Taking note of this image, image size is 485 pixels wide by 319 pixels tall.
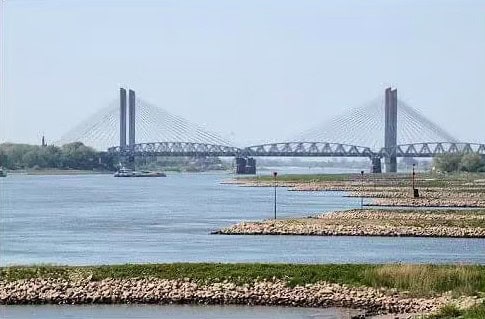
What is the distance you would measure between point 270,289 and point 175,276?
7.44ft

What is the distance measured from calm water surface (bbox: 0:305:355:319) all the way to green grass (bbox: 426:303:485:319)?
215 centimetres

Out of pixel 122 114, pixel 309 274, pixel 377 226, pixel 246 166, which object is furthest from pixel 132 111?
pixel 309 274

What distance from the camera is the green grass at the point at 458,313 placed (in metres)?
18.9

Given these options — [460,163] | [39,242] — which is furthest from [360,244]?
[460,163]

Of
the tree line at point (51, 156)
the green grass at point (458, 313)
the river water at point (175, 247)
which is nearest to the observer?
the green grass at point (458, 313)

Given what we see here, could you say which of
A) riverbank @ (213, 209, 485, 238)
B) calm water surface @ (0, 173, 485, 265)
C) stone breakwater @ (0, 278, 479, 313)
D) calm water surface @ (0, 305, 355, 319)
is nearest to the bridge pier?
calm water surface @ (0, 173, 485, 265)

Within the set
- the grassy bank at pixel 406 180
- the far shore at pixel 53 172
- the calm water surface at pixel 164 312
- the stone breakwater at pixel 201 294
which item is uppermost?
the far shore at pixel 53 172

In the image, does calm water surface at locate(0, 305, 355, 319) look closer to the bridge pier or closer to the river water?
the river water

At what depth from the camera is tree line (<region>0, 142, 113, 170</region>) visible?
15975 centimetres

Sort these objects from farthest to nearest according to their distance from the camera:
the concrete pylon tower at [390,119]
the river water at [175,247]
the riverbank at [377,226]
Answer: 1. the concrete pylon tower at [390,119]
2. the riverbank at [377,226]
3. the river water at [175,247]

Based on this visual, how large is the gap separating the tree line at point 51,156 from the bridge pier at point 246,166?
23078 millimetres

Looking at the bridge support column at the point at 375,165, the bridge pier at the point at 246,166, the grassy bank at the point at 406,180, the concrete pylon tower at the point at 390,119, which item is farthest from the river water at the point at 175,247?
the bridge pier at the point at 246,166

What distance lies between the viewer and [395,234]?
4188 cm

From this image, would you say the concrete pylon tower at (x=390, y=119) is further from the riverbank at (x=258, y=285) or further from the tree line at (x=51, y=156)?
the riverbank at (x=258, y=285)
